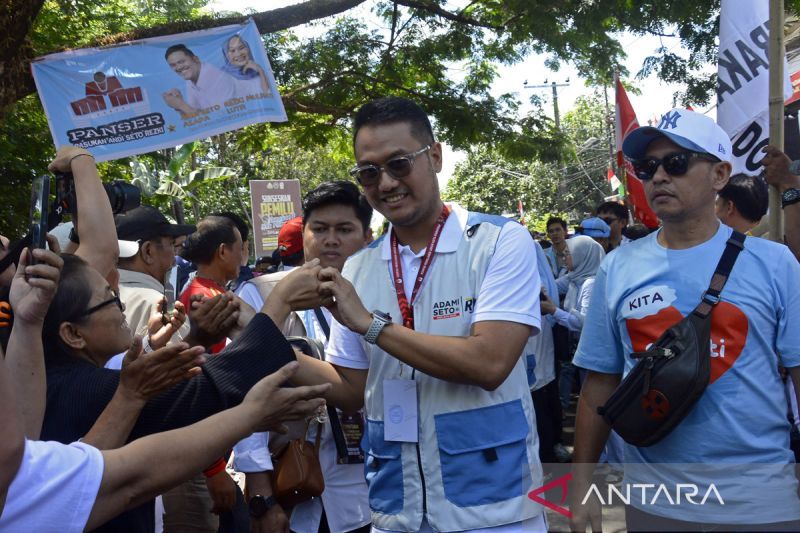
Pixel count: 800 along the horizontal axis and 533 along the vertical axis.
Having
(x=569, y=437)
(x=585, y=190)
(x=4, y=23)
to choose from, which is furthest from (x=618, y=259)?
(x=585, y=190)

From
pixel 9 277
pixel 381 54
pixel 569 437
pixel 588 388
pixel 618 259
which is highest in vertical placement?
pixel 381 54

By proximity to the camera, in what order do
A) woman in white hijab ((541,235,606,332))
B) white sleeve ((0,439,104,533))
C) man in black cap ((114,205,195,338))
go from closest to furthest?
1. white sleeve ((0,439,104,533))
2. man in black cap ((114,205,195,338))
3. woman in white hijab ((541,235,606,332))

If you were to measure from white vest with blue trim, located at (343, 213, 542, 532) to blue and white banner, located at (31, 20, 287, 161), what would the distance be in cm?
599

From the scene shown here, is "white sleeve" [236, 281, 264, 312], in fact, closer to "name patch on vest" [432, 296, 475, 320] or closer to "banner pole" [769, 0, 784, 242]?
"name patch on vest" [432, 296, 475, 320]

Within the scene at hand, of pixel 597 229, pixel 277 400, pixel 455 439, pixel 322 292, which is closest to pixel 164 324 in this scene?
pixel 322 292

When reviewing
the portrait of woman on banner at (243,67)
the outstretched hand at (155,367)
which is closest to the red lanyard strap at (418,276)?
the outstretched hand at (155,367)

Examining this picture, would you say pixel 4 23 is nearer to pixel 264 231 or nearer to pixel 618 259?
pixel 618 259

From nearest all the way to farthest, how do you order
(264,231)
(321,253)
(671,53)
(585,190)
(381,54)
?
(321,253)
(671,53)
(381,54)
(264,231)
(585,190)

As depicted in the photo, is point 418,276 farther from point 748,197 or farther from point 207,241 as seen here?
point 748,197

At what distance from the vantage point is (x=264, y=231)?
52.3 ft

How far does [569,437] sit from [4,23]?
22.1 feet

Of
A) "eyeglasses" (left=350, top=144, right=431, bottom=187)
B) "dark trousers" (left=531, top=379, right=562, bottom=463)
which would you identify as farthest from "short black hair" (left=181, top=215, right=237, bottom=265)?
"dark trousers" (left=531, top=379, right=562, bottom=463)

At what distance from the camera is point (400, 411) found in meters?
2.26

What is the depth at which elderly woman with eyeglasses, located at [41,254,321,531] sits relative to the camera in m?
1.96
